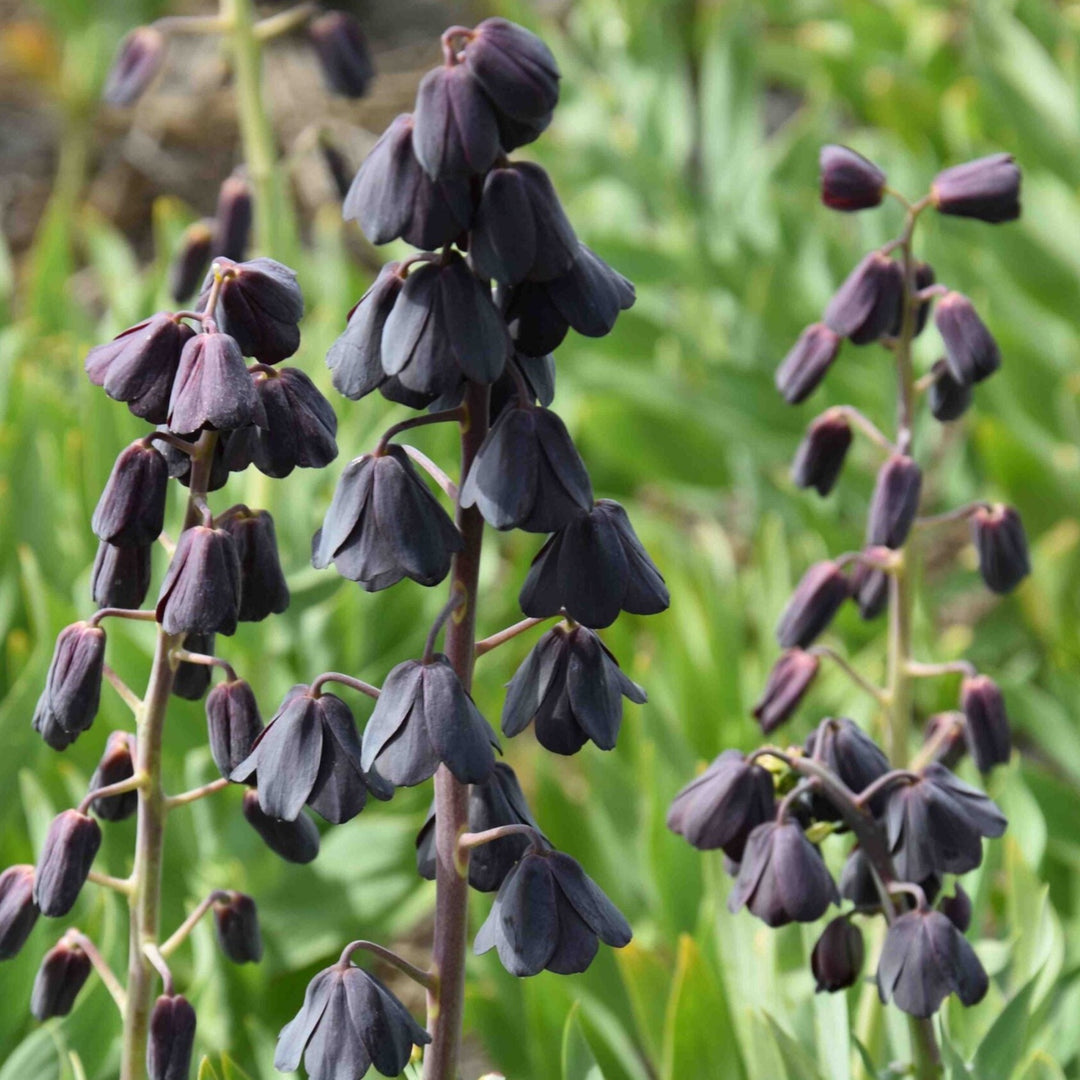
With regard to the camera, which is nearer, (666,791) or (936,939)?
(936,939)

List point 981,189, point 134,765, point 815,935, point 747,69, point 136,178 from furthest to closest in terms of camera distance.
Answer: point 136,178 < point 747,69 < point 815,935 < point 981,189 < point 134,765

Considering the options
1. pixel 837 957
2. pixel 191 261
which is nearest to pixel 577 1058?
pixel 837 957

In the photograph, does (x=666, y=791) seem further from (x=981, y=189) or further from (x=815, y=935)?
(x=981, y=189)

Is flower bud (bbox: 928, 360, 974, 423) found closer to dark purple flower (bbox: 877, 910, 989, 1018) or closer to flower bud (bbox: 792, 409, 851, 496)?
flower bud (bbox: 792, 409, 851, 496)

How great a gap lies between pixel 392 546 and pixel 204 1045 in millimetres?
1013

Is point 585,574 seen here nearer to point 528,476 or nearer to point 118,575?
point 528,476

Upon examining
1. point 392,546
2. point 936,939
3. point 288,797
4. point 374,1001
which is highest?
point 392,546

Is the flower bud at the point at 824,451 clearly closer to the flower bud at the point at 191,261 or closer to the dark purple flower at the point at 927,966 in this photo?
the dark purple flower at the point at 927,966

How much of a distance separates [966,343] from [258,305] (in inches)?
26.5

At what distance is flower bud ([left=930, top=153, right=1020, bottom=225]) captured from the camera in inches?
56.0

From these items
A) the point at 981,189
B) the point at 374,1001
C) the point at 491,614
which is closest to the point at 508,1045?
the point at 491,614

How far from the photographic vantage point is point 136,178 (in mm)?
4637

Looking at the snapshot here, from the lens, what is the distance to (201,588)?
0.96 metres

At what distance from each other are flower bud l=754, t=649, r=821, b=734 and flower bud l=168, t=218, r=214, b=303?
0.98m
